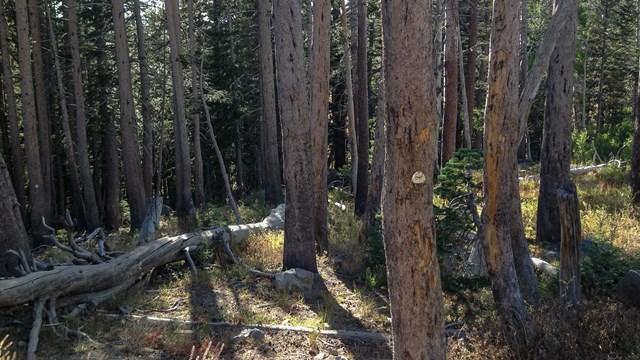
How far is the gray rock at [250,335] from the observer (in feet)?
24.8

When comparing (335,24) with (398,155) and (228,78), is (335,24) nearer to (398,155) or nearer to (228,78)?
(228,78)

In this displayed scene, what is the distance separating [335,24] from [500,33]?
17.8 metres

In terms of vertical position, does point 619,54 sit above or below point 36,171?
above

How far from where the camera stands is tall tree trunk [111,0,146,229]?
17219 millimetres

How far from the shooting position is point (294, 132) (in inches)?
371

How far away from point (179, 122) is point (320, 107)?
27.7 ft

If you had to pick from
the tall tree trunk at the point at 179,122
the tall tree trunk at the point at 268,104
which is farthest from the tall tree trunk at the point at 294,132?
the tall tree trunk at the point at 268,104

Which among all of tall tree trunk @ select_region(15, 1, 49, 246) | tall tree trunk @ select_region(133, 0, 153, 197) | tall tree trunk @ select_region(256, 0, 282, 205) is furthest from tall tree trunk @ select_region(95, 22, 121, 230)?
tall tree trunk @ select_region(256, 0, 282, 205)

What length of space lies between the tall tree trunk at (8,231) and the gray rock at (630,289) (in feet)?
27.4

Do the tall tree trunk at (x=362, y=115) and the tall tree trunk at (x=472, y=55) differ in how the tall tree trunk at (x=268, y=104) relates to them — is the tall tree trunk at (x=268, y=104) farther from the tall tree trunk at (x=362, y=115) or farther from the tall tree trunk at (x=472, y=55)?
the tall tree trunk at (x=472, y=55)

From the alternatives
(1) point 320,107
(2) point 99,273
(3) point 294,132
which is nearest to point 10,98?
(1) point 320,107

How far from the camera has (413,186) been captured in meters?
4.49

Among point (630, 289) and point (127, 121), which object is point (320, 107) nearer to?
point (630, 289)

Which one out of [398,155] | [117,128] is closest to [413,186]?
[398,155]
